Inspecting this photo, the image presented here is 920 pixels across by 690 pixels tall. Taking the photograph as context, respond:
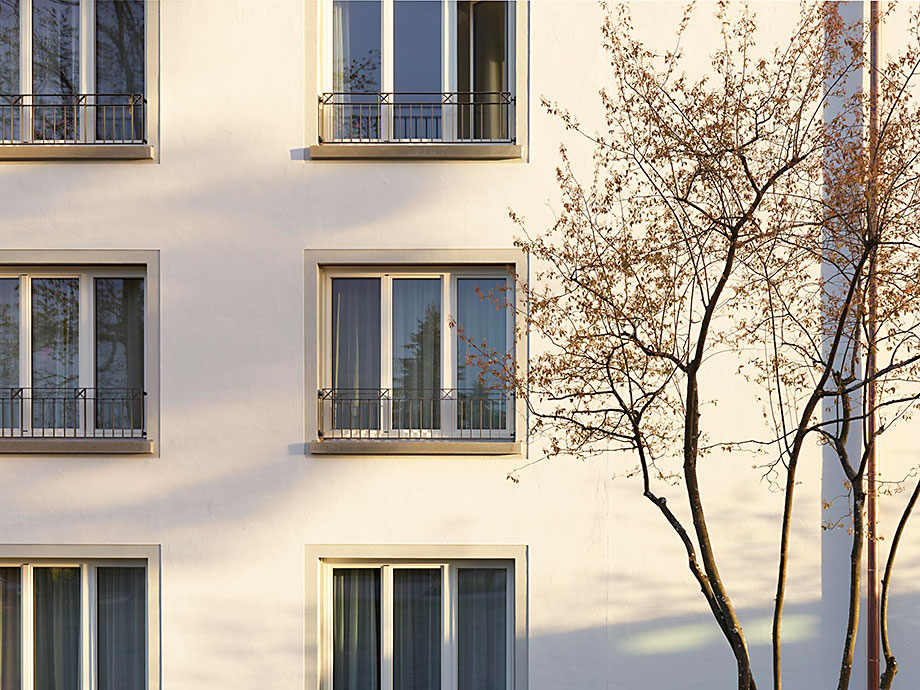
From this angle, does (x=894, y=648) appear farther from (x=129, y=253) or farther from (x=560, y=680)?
(x=129, y=253)

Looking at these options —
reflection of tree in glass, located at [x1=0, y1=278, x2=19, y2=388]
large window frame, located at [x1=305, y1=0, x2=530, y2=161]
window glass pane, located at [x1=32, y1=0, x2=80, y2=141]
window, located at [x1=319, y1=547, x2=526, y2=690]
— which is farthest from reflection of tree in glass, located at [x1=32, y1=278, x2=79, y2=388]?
window, located at [x1=319, y1=547, x2=526, y2=690]

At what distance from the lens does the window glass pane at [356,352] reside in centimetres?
826

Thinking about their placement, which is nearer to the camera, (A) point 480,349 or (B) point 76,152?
(B) point 76,152

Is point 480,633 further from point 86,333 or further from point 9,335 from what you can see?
point 9,335

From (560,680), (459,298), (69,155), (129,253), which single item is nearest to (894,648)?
(560,680)

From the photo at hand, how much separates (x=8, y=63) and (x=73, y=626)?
5.31 meters

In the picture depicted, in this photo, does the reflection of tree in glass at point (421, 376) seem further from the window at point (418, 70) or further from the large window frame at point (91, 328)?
the large window frame at point (91, 328)

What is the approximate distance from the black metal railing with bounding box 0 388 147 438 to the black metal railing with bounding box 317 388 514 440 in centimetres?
177

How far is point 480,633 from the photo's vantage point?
827 cm

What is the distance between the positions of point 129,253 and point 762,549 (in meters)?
6.23

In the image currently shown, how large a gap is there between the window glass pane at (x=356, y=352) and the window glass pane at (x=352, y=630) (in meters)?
1.40

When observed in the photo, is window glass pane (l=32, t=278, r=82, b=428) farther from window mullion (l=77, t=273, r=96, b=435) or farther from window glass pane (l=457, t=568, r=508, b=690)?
window glass pane (l=457, t=568, r=508, b=690)

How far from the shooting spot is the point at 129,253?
812 centimetres

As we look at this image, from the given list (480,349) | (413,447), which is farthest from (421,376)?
(413,447)
